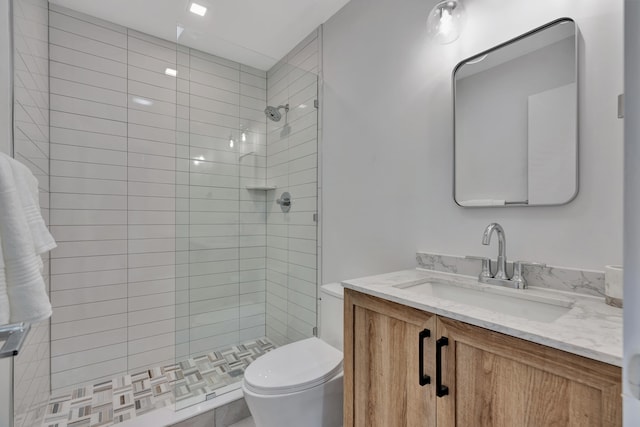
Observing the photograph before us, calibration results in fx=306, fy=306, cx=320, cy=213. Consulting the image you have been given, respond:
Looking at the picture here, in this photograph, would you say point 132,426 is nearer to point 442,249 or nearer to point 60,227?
point 60,227

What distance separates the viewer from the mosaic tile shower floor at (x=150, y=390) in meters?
1.77

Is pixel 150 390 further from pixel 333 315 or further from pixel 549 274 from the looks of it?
pixel 549 274

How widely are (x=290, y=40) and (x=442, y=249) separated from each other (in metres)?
1.98

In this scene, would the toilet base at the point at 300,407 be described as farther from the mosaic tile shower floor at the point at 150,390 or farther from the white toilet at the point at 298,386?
the mosaic tile shower floor at the point at 150,390

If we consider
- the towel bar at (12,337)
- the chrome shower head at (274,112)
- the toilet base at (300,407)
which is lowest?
the toilet base at (300,407)

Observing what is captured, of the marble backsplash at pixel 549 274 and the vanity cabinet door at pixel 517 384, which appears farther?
the marble backsplash at pixel 549 274

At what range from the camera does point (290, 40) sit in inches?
94.5

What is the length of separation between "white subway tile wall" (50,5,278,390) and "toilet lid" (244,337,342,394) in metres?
0.84

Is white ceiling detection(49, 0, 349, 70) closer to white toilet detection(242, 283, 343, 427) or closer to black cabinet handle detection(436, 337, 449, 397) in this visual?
white toilet detection(242, 283, 343, 427)

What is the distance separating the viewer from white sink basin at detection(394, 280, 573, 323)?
1.01 m

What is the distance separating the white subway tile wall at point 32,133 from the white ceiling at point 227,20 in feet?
1.43

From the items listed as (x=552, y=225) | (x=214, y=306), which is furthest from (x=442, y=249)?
(x=214, y=306)

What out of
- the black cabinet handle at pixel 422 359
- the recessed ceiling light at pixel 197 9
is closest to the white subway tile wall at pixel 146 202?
the recessed ceiling light at pixel 197 9

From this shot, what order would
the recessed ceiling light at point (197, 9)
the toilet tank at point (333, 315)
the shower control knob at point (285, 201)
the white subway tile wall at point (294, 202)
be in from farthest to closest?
1. the shower control knob at point (285, 201)
2. the white subway tile wall at point (294, 202)
3. the recessed ceiling light at point (197, 9)
4. the toilet tank at point (333, 315)
